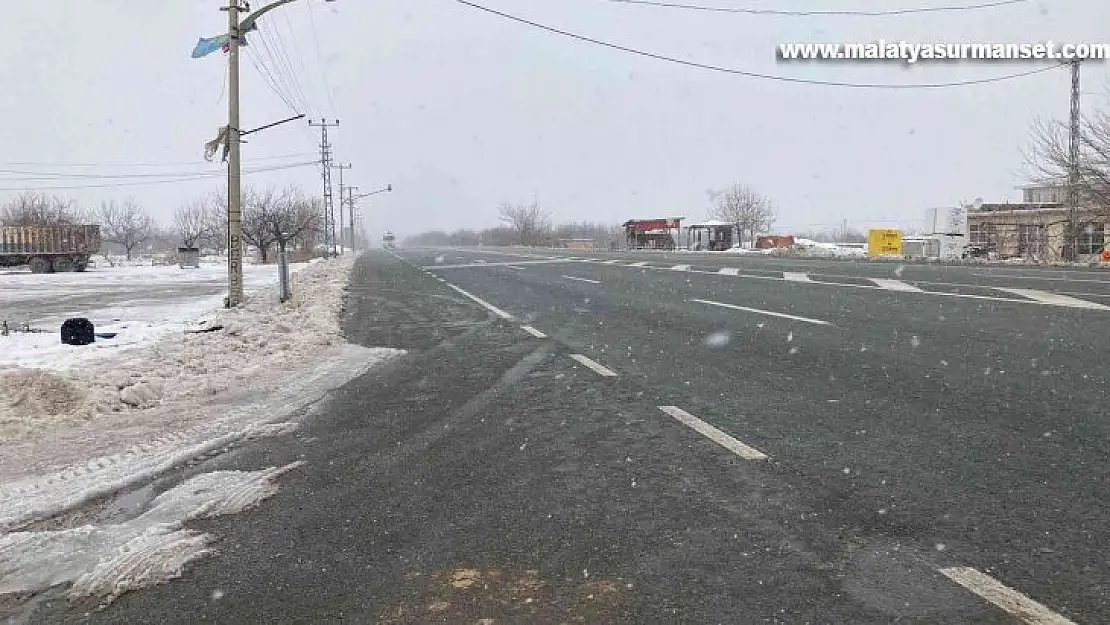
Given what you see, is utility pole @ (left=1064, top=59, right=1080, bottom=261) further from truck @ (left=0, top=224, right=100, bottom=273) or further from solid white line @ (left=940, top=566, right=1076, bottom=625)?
truck @ (left=0, top=224, right=100, bottom=273)

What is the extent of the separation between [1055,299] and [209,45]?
15991mm

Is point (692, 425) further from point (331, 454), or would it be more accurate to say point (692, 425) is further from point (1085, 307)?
point (1085, 307)

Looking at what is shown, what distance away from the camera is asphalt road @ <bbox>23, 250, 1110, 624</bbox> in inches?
105

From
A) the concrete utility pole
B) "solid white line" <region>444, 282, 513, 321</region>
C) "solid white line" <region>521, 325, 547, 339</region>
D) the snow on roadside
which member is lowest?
the snow on roadside

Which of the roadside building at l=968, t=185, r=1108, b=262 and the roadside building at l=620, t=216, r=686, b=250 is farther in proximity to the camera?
the roadside building at l=620, t=216, r=686, b=250

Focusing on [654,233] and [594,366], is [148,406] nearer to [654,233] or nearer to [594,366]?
[594,366]

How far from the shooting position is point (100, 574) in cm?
306

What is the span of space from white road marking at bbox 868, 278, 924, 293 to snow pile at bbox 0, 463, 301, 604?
12.9m

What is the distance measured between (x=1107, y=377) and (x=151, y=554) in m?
6.75

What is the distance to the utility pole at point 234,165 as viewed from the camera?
1438 cm

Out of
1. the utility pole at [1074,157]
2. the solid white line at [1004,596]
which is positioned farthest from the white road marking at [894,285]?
the utility pole at [1074,157]

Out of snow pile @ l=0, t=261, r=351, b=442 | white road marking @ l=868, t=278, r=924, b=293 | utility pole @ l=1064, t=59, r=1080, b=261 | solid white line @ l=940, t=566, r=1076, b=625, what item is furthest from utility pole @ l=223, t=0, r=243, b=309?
utility pole @ l=1064, t=59, r=1080, b=261

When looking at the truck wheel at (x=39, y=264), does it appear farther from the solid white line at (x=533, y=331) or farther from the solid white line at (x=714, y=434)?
the solid white line at (x=714, y=434)

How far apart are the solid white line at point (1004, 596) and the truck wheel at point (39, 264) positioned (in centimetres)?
4414
